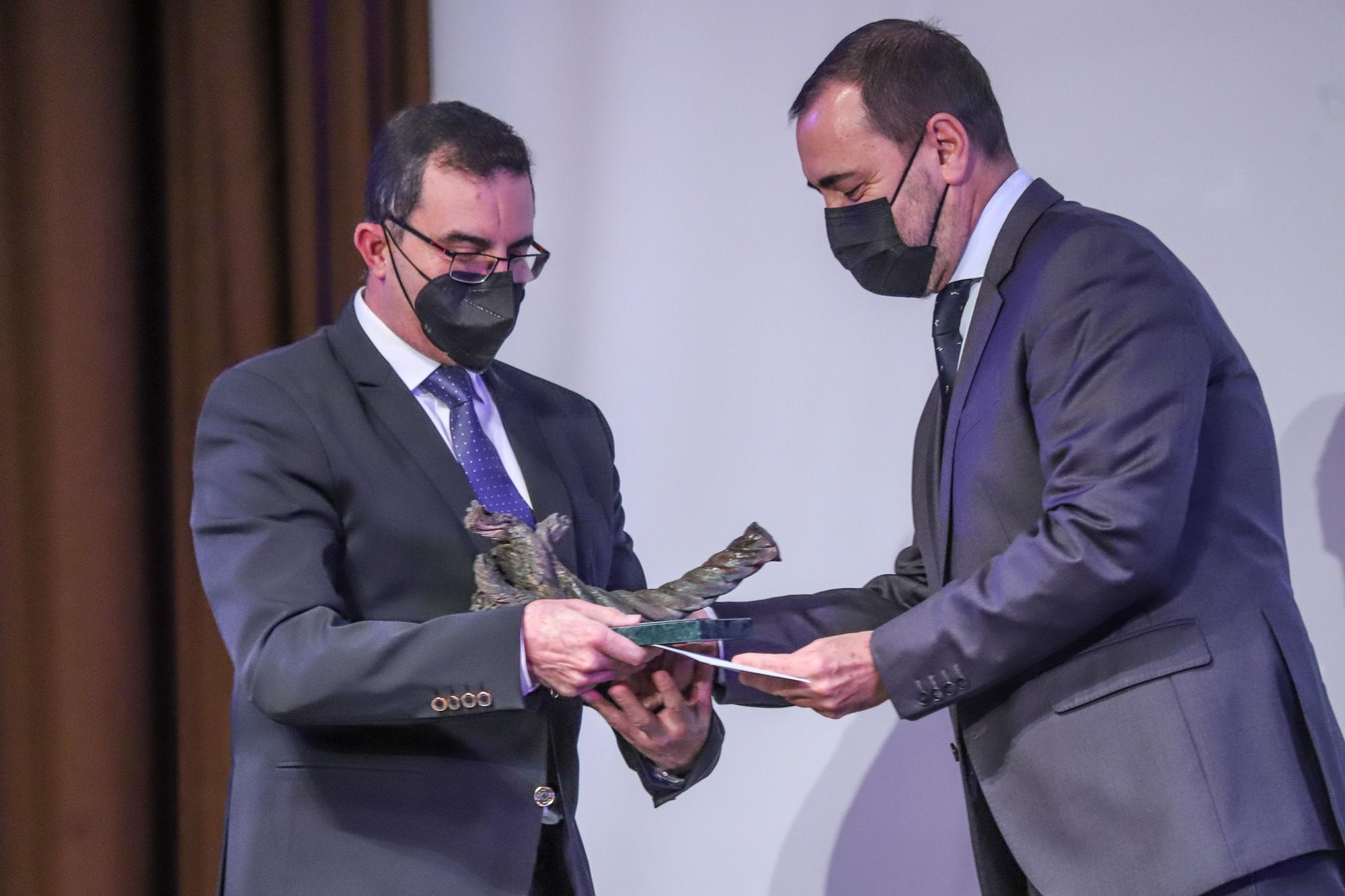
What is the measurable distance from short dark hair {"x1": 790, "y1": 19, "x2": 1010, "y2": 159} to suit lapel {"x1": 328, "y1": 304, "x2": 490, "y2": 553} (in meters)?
0.89

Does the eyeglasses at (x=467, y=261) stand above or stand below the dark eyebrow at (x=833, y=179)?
below

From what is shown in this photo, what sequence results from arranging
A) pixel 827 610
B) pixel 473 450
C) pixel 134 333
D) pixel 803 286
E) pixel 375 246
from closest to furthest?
pixel 473 450 → pixel 375 246 → pixel 827 610 → pixel 134 333 → pixel 803 286

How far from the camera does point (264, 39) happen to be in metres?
3.32

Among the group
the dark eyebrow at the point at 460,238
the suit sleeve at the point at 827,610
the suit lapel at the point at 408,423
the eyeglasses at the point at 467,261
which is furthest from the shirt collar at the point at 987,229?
the suit lapel at the point at 408,423

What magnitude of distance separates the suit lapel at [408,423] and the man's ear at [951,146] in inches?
38.3

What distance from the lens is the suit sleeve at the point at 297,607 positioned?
177 cm

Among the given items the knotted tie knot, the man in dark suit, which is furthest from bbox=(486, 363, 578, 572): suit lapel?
the knotted tie knot

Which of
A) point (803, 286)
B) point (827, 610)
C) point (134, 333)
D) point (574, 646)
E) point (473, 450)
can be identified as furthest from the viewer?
point (803, 286)

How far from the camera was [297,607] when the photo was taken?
1837 mm

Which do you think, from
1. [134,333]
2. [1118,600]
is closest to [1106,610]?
[1118,600]

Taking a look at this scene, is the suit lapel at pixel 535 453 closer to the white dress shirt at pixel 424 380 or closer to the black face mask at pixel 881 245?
the white dress shirt at pixel 424 380

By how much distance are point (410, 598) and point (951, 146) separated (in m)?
1.18

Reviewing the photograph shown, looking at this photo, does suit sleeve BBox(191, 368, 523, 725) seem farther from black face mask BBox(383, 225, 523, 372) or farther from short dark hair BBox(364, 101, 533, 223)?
short dark hair BBox(364, 101, 533, 223)

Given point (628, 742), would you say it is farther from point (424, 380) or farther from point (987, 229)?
point (987, 229)
